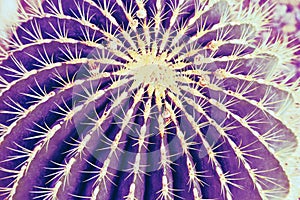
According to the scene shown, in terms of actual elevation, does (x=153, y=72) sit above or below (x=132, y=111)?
above

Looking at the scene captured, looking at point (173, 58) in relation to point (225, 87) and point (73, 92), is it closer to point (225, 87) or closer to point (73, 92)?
point (225, 87)

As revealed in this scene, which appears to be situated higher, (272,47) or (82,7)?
(272,47)

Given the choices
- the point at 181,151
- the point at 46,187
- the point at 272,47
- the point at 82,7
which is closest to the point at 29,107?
the point at 46,187

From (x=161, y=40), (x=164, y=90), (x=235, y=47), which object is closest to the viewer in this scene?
(x=164, y=90)

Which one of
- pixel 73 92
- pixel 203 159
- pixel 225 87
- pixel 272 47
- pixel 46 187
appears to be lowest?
pixel 46 187

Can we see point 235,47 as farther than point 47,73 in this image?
Yes
